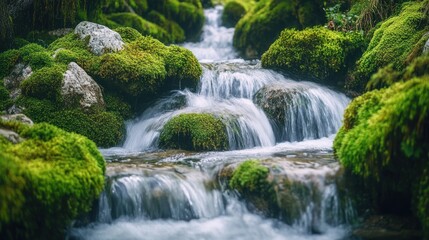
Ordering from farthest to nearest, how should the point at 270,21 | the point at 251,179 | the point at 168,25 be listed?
1. the point at 168,25
2. the point at 270,21
3. the point at 251,179

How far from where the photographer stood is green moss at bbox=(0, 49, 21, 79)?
951 cm

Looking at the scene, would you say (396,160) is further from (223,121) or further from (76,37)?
(76,37)

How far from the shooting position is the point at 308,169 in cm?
633

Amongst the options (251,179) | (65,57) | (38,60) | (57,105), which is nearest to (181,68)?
(65,57)

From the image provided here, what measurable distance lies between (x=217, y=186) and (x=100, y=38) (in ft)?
17.5

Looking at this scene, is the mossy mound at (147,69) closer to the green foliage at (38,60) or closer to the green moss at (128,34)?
the green moss at (128,34)

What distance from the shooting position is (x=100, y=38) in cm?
1021

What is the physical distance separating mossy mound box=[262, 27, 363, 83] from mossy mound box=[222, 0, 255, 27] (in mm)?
7646

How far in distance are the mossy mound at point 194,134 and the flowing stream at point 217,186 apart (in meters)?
0.20

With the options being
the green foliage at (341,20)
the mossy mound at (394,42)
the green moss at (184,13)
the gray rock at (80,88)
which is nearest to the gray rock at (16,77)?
the gray rock at (80,88)

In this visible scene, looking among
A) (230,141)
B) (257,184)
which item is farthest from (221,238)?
(230,141)

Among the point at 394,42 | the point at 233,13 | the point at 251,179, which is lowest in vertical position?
the point at 251,179

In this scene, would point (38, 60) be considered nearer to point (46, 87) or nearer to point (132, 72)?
point (46, 87)

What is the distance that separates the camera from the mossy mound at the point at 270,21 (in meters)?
13.9
